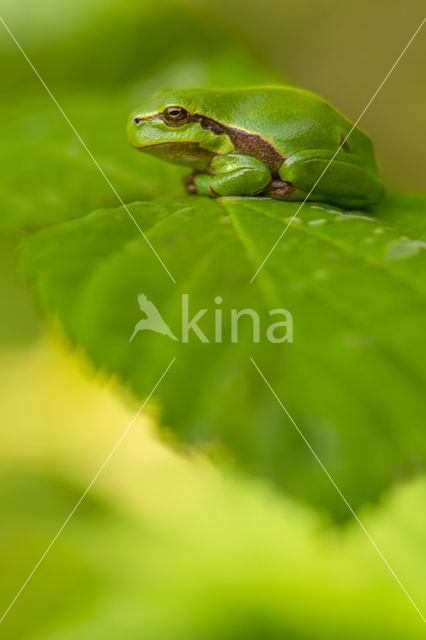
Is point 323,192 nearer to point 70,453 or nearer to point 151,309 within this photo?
point 151,309

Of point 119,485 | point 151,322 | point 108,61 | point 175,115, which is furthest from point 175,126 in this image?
point 119,485

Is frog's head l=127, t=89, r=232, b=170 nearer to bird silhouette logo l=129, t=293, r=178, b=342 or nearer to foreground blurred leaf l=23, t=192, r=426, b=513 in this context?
foreground blurred leaf l=23, t=192, r=426, b=513

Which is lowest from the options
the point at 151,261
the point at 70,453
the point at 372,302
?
the point at 70,453

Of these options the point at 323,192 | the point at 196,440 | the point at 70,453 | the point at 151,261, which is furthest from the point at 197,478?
the point at 196,440

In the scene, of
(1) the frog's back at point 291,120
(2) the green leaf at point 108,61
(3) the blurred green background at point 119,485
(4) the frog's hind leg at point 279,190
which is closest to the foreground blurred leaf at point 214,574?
(3) the blurred green background at point 119,485

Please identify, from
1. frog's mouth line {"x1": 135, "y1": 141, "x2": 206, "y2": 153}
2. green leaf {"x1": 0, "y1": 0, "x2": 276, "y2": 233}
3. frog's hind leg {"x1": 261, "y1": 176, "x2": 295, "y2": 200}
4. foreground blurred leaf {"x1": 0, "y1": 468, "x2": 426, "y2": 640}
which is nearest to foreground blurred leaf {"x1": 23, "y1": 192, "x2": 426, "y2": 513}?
frog's hind leg {"x1": 261, "y1": 176, "x2": 295, "y2": 200}

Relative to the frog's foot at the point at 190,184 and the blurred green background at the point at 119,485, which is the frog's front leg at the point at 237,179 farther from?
the blurred green background at the point at 119,485

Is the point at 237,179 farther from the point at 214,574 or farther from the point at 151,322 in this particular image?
the point at 214,574

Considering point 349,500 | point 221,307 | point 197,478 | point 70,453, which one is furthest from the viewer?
point 70,453
